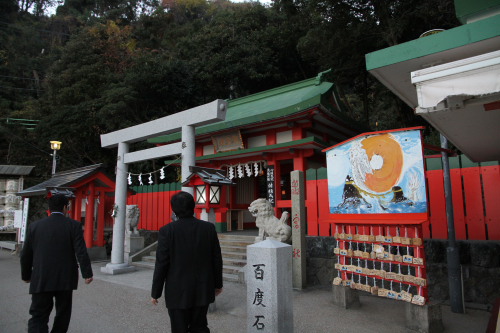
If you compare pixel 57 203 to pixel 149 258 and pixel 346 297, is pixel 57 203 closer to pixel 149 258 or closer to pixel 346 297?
pixel 346 297

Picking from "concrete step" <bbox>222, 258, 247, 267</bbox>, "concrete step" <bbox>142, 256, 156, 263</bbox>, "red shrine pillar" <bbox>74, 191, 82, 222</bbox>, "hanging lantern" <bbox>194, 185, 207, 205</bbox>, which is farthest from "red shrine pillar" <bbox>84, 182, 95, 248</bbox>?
"hanging lantern" <bbox>194, 185, 207, 205</bbox>

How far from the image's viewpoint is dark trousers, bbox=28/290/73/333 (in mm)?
3451

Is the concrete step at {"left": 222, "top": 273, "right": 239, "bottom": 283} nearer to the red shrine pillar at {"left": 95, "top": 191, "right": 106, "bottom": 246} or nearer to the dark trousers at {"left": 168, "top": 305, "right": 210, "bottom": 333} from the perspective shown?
the dark trousers at {"left": 168, "top": 305, "right": 210, "bottom": 333}

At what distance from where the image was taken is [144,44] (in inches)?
1185

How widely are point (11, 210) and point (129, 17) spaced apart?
26851 mm

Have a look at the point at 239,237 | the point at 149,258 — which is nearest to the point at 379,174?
the point at 239,237

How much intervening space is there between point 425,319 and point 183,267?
3445 millimetres

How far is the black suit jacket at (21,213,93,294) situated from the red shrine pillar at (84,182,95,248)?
749cm

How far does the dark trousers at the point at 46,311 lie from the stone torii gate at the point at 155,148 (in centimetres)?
330

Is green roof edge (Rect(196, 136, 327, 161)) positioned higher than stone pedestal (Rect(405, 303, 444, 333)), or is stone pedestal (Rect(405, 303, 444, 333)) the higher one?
green roof edge (Rect(196, 136, 327, 161))

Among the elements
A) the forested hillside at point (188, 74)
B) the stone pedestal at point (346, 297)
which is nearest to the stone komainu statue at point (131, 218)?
the stone pedestal at point (346, 297)

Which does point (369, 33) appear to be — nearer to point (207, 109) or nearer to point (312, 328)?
point (207, 109)

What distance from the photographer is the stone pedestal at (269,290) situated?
369 cm

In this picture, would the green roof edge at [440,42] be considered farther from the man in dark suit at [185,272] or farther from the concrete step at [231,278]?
the concrete step at [231,278]
